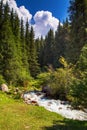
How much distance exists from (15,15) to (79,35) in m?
23.7

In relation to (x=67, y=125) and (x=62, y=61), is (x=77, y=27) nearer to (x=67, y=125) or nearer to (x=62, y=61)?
(x=62, y=61)

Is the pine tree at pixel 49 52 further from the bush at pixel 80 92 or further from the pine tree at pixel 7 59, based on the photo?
the bush at pixel 80 92

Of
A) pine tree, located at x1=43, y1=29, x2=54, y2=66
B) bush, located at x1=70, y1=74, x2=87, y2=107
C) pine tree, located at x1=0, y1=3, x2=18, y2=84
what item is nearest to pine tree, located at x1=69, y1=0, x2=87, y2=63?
pine tree, located at x1=0, y1=3, x2=18, y2=84

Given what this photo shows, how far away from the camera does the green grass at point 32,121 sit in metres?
13.1

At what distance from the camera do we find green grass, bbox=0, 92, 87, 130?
1307 cm

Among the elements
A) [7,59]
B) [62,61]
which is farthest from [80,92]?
[7,59]

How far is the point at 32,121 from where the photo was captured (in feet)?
46.5

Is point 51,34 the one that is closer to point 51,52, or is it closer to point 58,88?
point 51,52

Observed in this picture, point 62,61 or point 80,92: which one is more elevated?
point 62,61

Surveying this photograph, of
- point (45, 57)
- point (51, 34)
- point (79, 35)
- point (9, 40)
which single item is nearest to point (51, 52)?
point (45, 57)

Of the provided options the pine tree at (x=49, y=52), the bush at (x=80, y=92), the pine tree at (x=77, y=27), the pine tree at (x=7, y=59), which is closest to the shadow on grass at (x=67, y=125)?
the bush at (x=80, y=92)

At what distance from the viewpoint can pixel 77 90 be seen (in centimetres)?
1344

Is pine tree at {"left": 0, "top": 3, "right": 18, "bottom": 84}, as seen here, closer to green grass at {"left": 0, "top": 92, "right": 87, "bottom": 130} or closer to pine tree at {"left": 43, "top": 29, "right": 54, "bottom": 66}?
green grass at {"left": 0, "top": 92, "right": 87, "bottom": 130}

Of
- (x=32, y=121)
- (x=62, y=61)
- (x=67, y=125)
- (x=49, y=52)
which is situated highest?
(x=49, y=52)
